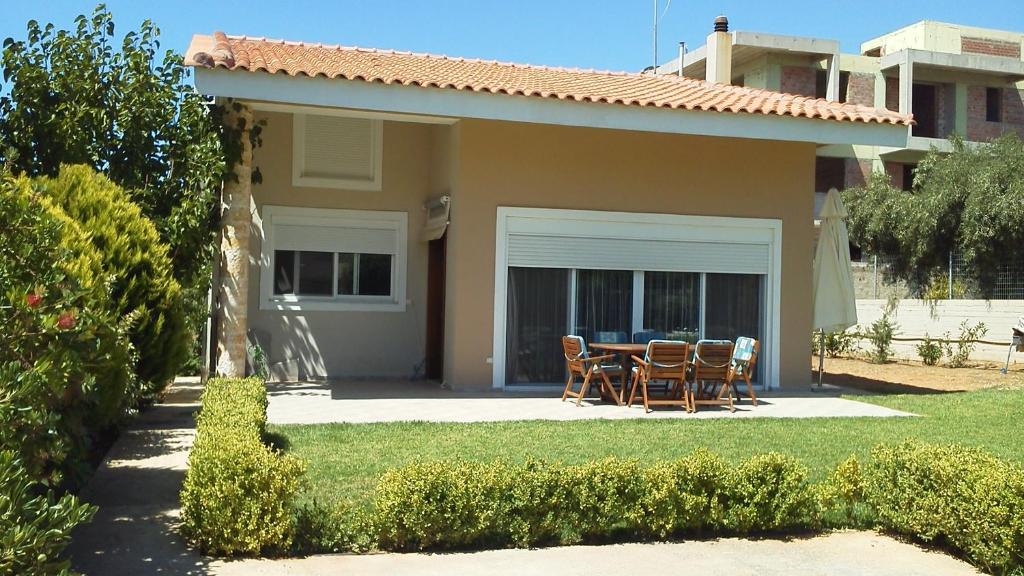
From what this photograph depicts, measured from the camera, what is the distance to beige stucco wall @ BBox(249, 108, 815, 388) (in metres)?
12.9

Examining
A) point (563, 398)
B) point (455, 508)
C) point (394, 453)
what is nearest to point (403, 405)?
point (563, 398)

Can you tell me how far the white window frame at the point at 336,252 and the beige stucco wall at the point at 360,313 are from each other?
0.08 meters

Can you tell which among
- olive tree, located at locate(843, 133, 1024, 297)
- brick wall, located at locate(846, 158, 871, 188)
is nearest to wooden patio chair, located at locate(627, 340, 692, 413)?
olive tree, located at locate(843, 133, 1024, 297)

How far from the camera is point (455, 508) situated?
223 inches

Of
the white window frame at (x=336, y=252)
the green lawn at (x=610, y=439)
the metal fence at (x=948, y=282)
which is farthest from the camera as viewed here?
the metal fence at (x=948, y=282)

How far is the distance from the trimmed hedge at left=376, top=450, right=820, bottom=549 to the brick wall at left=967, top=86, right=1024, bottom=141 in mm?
33047

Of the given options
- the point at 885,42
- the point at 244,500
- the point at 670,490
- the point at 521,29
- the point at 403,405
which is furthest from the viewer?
the point at 885,42

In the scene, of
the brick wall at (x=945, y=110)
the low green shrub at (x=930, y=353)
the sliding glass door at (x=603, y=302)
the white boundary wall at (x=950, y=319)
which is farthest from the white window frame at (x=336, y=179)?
the brick wall at (x=945, y=110)

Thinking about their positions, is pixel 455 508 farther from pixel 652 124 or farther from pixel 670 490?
pixel 652 124

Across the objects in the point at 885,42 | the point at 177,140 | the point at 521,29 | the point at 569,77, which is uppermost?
the point at 885,42

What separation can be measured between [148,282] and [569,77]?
8.79 m

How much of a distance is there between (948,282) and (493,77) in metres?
13.7

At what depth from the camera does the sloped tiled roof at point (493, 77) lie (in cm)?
1167

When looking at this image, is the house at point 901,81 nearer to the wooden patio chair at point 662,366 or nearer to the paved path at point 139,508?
the wooden patio chair at point 662,366
